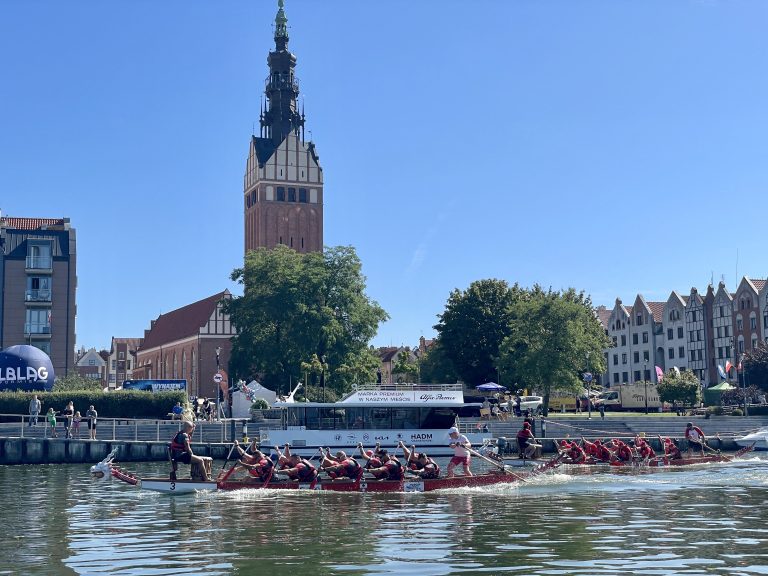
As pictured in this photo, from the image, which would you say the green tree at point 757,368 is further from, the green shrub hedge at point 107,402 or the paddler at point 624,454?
the green shrub hedge at point 107,402

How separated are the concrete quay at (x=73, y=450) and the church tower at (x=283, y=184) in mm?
67611

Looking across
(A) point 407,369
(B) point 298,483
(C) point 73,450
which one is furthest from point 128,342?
(B) point 298,483

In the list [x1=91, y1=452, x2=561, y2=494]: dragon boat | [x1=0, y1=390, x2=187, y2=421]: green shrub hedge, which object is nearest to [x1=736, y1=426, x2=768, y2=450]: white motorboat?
[x1=91, y1=452, x2=561, y2=494]: dragon boat

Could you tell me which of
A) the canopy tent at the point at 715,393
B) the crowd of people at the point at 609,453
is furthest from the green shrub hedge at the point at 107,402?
the canopy tent at the point at 715,393

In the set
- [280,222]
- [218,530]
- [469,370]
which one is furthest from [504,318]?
[218,530]

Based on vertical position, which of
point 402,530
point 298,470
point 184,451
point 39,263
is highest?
point 39,263

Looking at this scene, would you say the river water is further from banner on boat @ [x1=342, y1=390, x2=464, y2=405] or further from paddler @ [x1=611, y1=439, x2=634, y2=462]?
banner on boat @ [x1=342, y1=390, x2=464, y2=405]

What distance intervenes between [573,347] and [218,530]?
4771 cm

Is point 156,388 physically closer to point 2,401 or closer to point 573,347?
point 2,401

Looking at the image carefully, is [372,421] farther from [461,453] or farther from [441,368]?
[441,368]

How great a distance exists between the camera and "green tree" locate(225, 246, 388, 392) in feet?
255

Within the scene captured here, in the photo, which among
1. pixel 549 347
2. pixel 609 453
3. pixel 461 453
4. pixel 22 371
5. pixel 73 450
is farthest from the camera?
pixel 549 347

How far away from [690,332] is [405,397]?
226ft

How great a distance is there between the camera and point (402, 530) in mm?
20344
